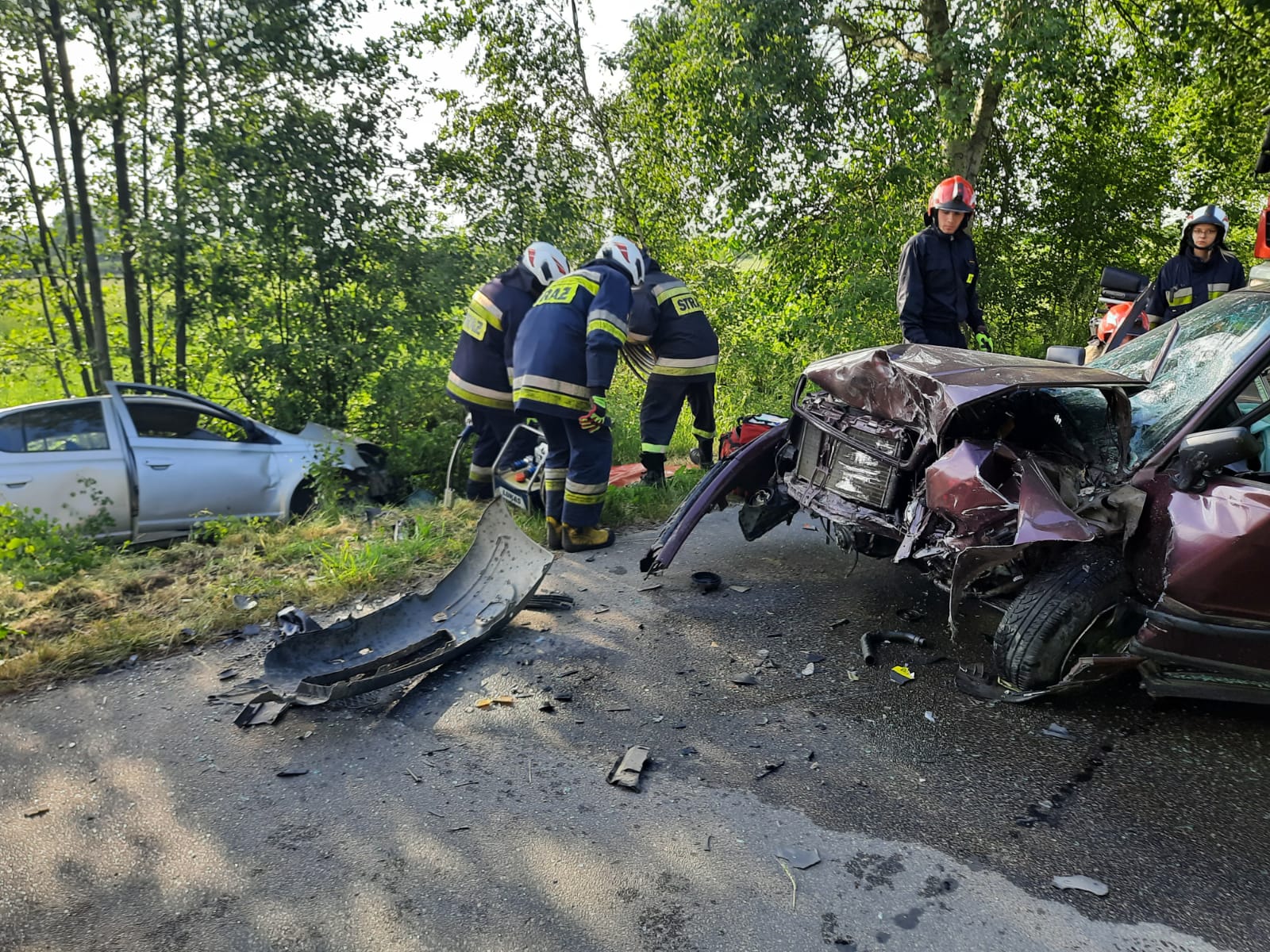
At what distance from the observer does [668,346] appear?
6379 millimetres

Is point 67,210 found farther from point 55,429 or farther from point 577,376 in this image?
point 577,376

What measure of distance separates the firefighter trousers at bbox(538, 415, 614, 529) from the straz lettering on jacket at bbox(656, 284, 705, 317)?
1618 mm

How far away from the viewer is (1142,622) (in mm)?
2732

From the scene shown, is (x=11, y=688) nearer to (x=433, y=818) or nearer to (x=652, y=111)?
(x=433, y=818)

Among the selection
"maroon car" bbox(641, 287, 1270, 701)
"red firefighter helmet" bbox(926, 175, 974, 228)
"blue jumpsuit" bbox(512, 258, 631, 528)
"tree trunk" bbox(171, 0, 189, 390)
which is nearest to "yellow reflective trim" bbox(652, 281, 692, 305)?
"blue jumpsuit" bbox(512, 258, 631, 528)

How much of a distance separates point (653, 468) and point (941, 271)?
2593mm

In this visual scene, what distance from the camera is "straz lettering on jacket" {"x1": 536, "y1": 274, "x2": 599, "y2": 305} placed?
16.8ft

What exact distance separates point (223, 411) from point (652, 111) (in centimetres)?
563

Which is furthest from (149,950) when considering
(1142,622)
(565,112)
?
(565,112)

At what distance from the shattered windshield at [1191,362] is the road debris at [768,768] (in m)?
1.71

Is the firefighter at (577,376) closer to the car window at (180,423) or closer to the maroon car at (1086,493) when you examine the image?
the maroon car at (1086,493)

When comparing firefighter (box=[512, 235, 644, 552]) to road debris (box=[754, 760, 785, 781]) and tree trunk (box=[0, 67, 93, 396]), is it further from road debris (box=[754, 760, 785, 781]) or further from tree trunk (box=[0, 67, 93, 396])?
tree trunk (box=[0, 67, 93, 396])

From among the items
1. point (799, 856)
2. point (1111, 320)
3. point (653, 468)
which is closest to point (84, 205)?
point (653, 468)

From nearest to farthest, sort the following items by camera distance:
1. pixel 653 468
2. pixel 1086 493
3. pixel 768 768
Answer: pixel 768 768 → pixel 1086 493 → pixel 653 468
